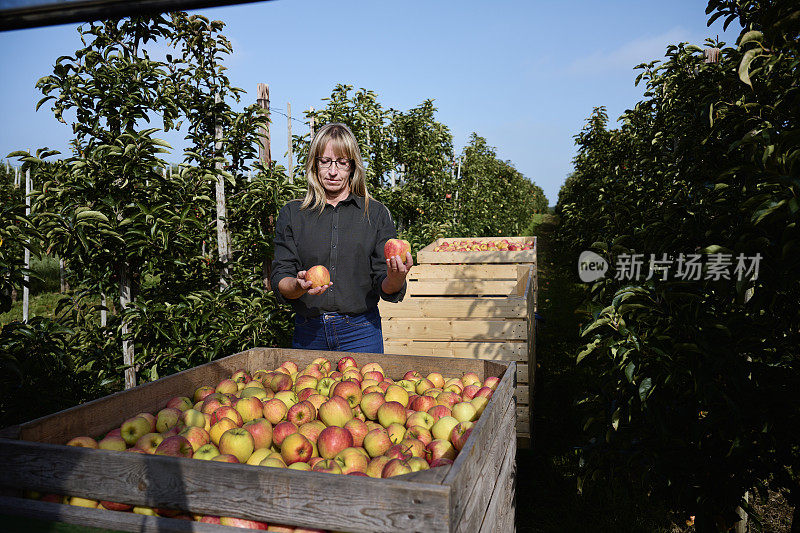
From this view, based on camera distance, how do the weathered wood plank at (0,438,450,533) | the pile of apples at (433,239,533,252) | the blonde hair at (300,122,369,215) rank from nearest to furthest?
the weathered wood plank at (0,438,450,533), the blonde hair at (300,122,369,215), the pile of apples at (433,239,533,252)

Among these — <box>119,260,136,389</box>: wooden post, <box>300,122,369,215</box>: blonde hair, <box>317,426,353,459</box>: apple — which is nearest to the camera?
<box>317,426,353,459</box>: apple

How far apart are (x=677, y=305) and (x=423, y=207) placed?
7.29 meters

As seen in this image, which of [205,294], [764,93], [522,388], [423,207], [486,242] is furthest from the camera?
[486,242]

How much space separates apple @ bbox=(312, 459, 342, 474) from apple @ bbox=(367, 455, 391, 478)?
0.30 feet

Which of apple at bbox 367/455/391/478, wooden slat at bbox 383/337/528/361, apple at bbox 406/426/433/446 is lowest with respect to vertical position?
wooden slat at bbox 383/337/528/361

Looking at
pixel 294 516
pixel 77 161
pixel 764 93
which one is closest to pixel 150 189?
pixel 77 161

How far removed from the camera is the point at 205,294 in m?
3.52

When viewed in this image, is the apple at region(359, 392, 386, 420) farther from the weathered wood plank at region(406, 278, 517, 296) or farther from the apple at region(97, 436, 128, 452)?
the weathered wood plank at region(406, 278, 517, 296)

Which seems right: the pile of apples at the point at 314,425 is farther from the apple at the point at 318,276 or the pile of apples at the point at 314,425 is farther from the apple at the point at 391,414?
the apple at the point at 318,276

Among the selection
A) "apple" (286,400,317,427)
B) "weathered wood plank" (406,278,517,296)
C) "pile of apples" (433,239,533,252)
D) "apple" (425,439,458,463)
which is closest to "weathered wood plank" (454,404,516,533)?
"apple" (425,439,458,463)

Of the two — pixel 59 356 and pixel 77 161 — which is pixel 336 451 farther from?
pixel 77 161

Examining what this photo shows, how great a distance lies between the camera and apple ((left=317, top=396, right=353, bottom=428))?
1771 millimetres

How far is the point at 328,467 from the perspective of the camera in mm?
1437

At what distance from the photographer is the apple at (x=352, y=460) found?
4.87ft
